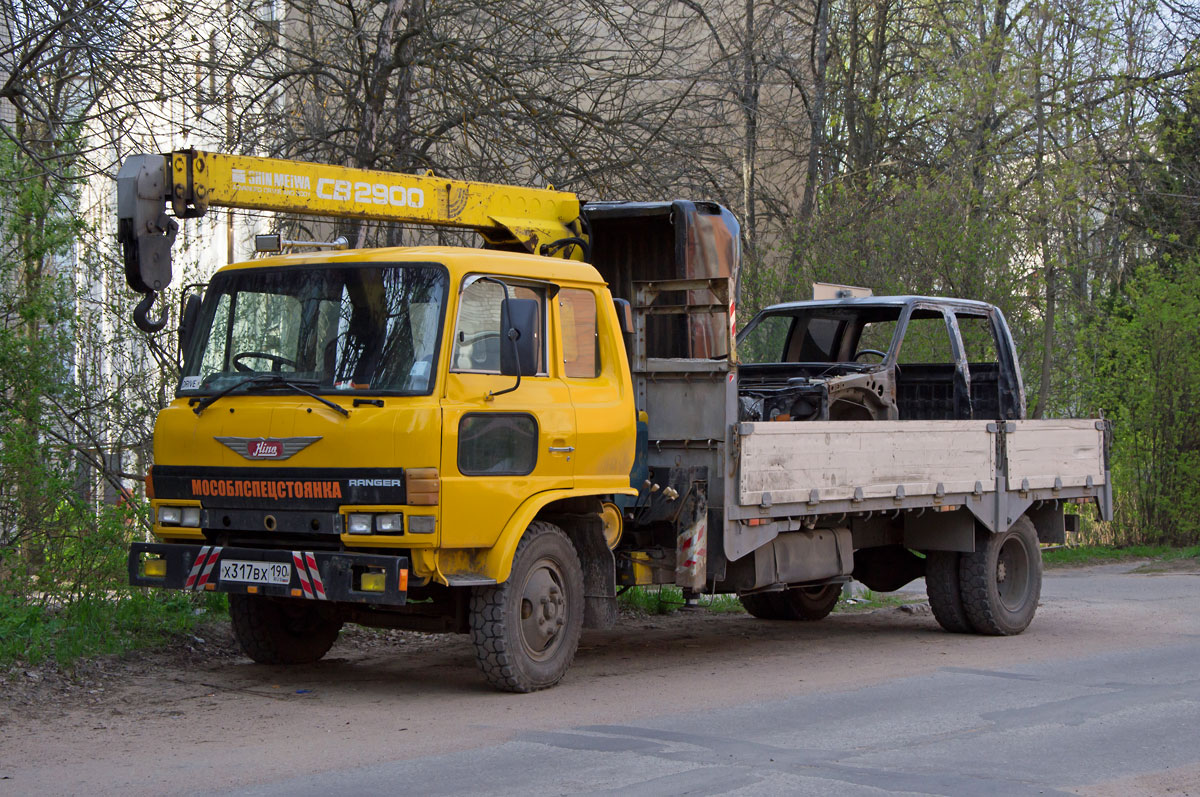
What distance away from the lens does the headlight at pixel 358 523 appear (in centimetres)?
752

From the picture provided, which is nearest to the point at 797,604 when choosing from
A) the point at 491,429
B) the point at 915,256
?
the point at 491,429

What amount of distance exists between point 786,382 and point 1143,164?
17.3 m

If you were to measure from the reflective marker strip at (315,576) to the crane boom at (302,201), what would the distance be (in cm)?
175

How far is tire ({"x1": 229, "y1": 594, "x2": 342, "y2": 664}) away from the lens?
350 inches

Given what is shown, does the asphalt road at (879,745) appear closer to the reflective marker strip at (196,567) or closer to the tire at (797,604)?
the reflective marker strip at (196,567)

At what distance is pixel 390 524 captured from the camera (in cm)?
748

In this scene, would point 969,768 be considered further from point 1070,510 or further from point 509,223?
point 1070,510

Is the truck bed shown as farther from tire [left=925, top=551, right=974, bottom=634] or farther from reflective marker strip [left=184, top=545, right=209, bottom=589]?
reflective marker strip [left=184, top=545, right=209, bottom=589]

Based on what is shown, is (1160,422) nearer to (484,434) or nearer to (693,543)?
(693,543)

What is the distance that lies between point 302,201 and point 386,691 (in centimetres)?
309

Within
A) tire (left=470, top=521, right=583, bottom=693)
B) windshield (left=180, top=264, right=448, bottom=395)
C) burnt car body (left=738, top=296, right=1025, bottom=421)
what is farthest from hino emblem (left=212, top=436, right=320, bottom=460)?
burnt car body (left=738, top=296, right=1025, bottom=421)

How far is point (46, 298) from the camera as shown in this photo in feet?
33.2

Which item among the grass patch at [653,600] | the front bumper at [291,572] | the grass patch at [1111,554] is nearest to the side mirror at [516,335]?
the front bumper at [291,572]

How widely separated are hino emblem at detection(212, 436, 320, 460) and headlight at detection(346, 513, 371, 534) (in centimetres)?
48
